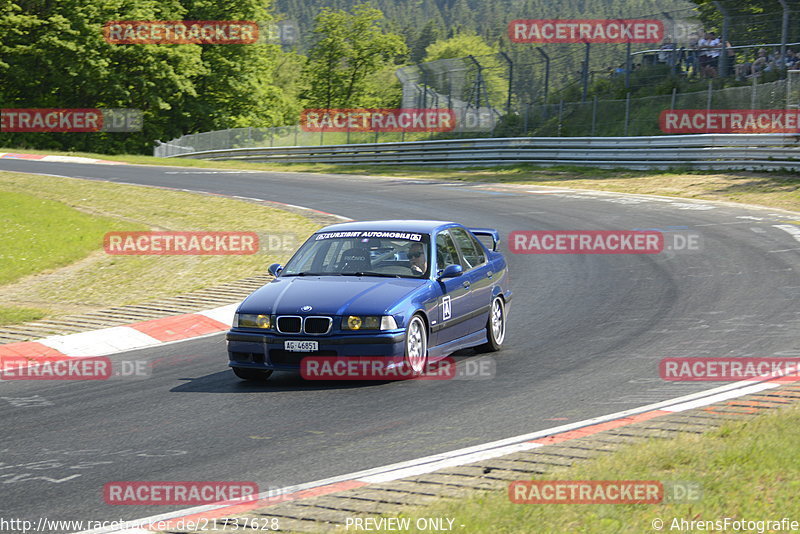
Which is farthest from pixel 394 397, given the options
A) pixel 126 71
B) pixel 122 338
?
pixel 126 71

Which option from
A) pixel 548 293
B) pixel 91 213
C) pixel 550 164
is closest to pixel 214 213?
pixel 91 213

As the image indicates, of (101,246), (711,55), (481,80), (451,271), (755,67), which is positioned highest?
(711,55)

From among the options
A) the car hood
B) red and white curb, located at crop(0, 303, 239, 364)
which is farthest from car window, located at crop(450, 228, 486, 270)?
red and white curb, located at crop(0, 303, 239, 364)

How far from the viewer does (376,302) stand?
862 cm

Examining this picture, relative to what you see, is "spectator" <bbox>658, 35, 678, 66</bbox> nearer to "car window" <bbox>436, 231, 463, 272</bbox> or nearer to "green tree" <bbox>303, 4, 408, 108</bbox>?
"car window" <bbox>436, 231, 463, 272</bbox>

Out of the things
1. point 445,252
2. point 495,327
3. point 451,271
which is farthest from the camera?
point 495,327

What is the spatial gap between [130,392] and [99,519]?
11.0 feet

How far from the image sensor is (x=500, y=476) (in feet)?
18.7

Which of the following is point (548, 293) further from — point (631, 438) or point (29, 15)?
point (29, 15)

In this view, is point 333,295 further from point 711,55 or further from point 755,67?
point 711,55

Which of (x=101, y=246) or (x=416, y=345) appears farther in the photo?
(x=101, y=246)

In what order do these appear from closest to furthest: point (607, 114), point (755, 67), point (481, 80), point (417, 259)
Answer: point (417, 259), point (755, 67), point (607, 114), point (481, 80)

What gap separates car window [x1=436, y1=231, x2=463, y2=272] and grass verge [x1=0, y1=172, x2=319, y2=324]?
500cm

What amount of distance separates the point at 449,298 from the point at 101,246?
9.80m
